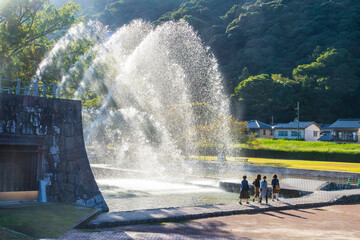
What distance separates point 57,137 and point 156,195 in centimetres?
735

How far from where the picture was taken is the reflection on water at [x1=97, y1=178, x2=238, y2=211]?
16312mm

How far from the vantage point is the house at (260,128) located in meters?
79.3

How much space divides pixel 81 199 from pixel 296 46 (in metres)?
94.2

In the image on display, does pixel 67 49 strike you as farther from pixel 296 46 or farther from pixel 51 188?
pixel 296 46

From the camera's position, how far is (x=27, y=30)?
892 inches

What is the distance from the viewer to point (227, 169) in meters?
33.9

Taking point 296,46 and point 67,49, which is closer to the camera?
point 67,49

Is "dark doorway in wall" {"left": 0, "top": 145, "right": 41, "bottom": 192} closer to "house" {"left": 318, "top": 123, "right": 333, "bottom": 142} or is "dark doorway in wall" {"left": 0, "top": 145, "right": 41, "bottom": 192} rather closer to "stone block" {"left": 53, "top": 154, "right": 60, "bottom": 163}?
"stone block" {"left": 53, "top": 154, "right": 60, "bottom": 163}

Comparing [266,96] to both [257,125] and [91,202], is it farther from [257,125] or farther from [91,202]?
[91,202]

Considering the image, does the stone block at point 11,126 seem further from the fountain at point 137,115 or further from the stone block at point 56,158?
the fountain at point 137,115

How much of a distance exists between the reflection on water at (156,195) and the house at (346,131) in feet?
171

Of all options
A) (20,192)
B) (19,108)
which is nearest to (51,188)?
(20,192)

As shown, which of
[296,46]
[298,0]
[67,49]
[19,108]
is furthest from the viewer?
[298,0]

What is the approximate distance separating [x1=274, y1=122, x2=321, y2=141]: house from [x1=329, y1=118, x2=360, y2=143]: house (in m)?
6.93
